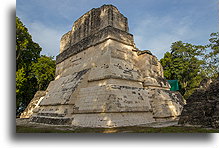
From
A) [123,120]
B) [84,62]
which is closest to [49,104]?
[84,62]

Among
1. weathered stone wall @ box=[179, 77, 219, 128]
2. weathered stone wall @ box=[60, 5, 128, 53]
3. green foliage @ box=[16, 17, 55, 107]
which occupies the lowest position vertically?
weathered stone wall @ box=[179, 77, 219, 128]

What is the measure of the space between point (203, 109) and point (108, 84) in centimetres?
405

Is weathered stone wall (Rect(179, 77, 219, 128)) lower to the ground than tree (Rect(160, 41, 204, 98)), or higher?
lower

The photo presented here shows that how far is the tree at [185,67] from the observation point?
16812mm

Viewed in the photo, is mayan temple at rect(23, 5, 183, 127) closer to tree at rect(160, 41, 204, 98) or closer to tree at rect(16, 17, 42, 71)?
tree at rect(16, 17, 42, 71)

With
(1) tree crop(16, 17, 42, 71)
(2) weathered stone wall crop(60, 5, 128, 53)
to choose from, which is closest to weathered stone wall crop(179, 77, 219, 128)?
(2) weathered stone wall crop(60, 5, 128, 53)

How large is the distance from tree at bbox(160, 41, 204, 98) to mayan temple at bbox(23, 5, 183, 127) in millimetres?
7997

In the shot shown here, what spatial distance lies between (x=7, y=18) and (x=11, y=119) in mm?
3333

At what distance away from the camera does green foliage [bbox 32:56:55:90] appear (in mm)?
15034

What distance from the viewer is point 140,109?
737 centimetres

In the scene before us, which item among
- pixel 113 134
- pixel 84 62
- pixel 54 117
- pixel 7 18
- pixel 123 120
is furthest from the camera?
pixel 84 62

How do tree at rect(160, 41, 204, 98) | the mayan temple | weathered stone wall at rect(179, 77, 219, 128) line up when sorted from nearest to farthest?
weathered stone wall at rect(179, 77, 219, 128) < the mayan temple < tree at rect(160, 41, 204, 98)

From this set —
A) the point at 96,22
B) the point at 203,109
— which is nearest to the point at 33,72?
the point at 96,22
